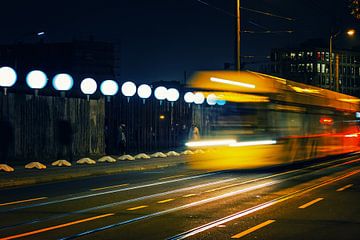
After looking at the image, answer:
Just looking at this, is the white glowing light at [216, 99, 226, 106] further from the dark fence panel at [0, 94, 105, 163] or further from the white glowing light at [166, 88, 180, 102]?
the white glowing light at [166, 88, 180, 102]

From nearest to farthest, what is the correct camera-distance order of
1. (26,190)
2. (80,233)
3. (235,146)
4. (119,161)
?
(80,233)
(26,190)
(235,146)
(119,161)

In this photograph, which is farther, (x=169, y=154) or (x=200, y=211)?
(x=169, y=154)

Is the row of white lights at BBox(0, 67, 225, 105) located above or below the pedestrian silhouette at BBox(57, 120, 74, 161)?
above

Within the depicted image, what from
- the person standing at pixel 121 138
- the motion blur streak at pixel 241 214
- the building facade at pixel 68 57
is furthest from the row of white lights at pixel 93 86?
the building facade at pixel 68 57

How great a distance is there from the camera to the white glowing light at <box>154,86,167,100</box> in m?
37.0

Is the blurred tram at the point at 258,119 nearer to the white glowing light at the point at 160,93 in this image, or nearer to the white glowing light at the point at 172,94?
the white glowing light at the point at 160,93

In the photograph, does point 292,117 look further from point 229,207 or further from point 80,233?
point 80,233

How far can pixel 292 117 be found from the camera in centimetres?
2456

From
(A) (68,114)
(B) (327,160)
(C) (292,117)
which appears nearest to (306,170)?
(C) (292,117)

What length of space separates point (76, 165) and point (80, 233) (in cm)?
1704

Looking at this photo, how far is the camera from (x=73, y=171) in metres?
23.7

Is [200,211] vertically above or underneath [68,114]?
underneath

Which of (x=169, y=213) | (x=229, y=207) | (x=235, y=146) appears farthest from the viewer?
(x=235, y=146)

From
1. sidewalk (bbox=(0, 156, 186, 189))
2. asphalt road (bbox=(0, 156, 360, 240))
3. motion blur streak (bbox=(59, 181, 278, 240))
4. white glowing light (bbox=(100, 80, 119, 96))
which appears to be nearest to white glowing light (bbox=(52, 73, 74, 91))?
white glowing light (bbox=(100, 80, 119, 96))
